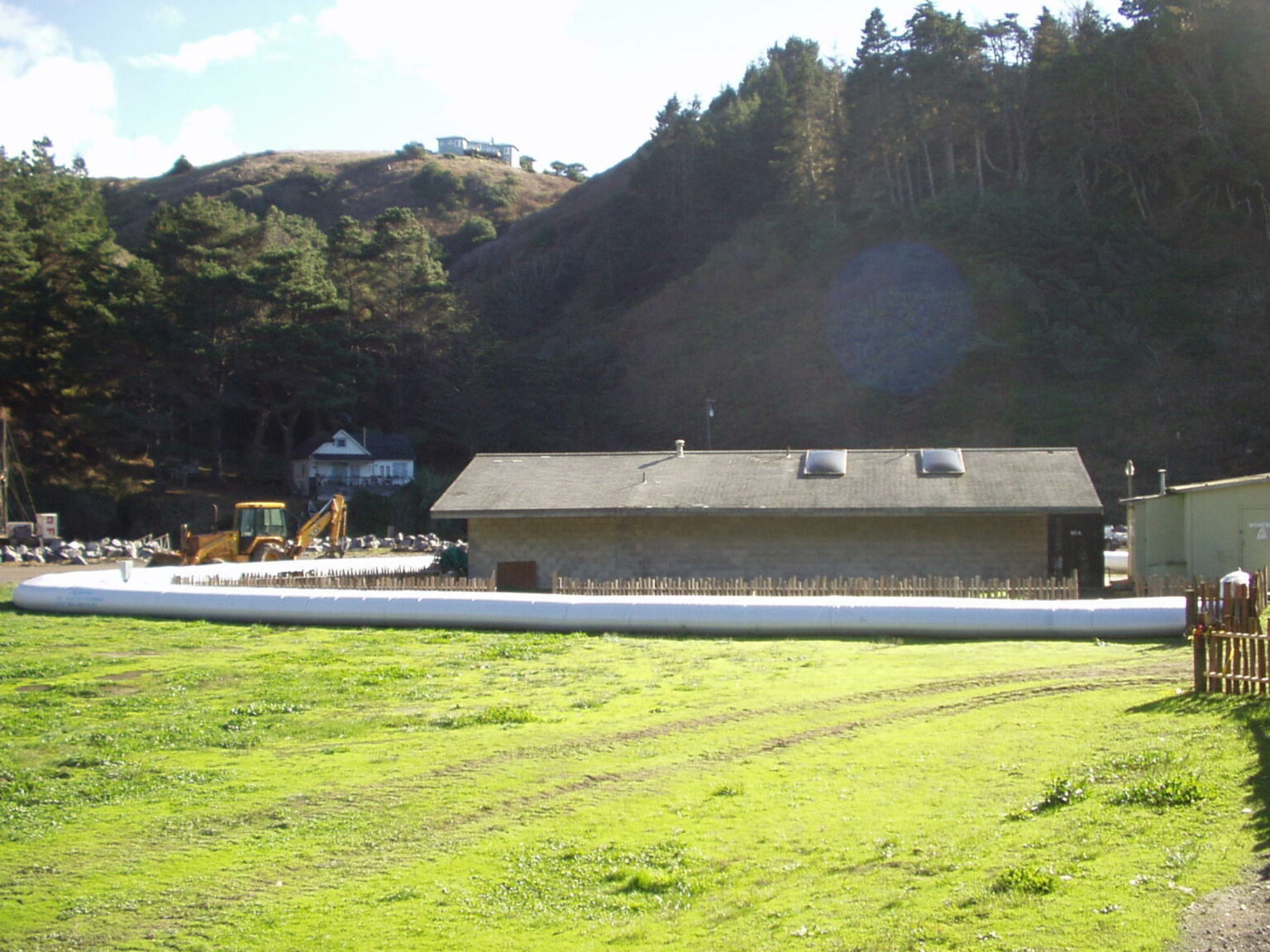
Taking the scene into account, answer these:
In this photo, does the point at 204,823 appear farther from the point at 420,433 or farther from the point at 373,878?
the point at 420,433

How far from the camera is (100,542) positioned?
54188 millimetres

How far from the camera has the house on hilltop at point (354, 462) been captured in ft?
227

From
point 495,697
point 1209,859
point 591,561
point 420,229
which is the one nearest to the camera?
point 1209,859

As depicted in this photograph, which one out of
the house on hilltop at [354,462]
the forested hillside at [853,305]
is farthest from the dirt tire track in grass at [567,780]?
the house on hilltop at [354,462]

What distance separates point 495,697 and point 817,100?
252 feet

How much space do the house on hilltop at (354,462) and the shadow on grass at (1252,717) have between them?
192 ft

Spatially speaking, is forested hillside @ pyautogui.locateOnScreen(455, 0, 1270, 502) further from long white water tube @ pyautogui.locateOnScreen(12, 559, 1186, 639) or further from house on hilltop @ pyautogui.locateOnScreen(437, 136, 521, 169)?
house on hilltop @ pyautogui.locateOnScreen(437, 136, 521, 169)

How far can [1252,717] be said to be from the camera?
460 inches

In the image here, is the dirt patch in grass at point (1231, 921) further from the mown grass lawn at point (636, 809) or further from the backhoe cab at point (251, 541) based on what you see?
the backhoe cab at point (251, 541)

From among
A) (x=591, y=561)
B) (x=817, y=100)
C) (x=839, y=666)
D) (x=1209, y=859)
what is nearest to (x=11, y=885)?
(x=1209, y=859)

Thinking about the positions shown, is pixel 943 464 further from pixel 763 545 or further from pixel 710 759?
pixel 710 759

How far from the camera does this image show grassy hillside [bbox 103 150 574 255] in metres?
134

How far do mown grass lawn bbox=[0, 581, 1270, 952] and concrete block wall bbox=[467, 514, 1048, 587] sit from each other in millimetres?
12635

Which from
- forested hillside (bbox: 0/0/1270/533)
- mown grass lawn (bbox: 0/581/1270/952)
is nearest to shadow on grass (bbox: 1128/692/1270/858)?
mown grass lawn (bbox: 0/581/1270/952)
